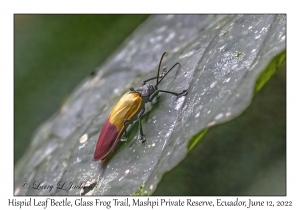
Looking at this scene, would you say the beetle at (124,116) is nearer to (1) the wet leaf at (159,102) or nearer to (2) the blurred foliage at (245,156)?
(1) the wet leaf at (159,102)

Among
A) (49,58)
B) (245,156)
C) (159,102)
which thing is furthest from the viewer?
(49,58)

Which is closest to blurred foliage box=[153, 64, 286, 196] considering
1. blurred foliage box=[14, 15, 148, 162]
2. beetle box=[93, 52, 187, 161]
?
beetle box=[93, 52, 187, 161]

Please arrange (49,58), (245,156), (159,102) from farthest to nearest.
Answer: (49,58), (245,156), (159,102)

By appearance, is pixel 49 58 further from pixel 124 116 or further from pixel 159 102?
pixel 159 102

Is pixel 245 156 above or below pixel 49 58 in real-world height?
below

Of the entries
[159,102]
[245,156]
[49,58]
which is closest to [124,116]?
[159,102]

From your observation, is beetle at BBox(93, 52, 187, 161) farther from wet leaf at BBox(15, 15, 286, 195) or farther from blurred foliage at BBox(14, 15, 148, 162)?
blurred foliage at BBox(14, 15, 148, 162)
